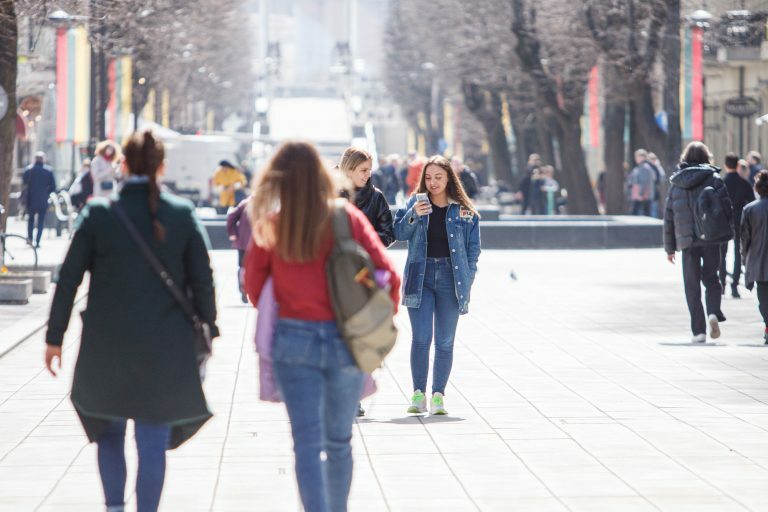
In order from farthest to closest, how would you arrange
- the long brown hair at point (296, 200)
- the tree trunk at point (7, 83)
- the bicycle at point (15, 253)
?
the bicycle at point (15, 253) → the tree trunk at point (7, 83) → the long brown hair at point (296, 200)

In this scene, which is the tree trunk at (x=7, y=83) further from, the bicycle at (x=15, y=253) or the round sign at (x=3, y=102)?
the round sign at (x=3, y=102)

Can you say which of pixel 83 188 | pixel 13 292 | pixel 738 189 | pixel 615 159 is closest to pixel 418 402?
pixel 13 292

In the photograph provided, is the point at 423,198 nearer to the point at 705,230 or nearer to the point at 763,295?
the point at 705,230

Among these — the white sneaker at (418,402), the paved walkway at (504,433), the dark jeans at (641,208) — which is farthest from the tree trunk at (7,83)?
the dark jeans at (641,208)

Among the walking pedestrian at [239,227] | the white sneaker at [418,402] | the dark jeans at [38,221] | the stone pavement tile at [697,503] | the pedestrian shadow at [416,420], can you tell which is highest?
the walking pedestrian at [239,227]

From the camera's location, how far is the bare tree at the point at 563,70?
121 feet

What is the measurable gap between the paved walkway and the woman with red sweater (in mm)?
1354

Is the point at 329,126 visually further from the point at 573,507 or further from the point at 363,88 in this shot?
the point at 573,507

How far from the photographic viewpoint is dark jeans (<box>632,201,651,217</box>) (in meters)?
37.5

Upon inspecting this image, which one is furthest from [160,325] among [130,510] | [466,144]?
[466,144]

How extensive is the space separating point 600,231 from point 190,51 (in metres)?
28.1

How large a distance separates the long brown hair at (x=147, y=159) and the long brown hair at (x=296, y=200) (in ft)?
1.51

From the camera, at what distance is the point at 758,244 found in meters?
14.6

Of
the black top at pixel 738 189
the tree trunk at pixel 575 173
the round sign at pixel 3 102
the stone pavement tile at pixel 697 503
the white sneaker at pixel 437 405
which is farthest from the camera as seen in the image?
the tree trunk at pixel 575 173
